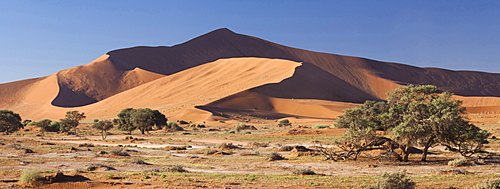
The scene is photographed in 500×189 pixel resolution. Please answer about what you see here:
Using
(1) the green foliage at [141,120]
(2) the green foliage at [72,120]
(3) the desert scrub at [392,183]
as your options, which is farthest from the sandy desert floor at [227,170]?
(2) the green foliage at [72,120]

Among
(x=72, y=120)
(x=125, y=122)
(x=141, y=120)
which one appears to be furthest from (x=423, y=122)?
(x=72, y=120)

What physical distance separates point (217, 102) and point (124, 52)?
82504mm

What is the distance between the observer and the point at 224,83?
9938 cm

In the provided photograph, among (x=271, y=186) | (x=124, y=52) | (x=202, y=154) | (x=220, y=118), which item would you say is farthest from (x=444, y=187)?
(x=124, y=52)

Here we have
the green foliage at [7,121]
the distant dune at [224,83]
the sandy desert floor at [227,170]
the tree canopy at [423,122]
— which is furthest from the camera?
the distant dune at [224,83]

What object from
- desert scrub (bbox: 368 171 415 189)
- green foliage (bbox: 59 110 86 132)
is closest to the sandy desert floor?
desert scrub (bbox: 368 171 415 189)

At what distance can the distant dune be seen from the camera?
85.1 meters

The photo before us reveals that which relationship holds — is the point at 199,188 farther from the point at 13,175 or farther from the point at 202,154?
the point at 202,154

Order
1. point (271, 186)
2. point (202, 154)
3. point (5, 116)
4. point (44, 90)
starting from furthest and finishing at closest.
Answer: point (44, 90), point (5, 116), point (202, 154), point (271, 186)

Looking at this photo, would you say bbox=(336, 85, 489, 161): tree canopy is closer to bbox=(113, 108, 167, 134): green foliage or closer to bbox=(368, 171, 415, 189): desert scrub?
bbox=(368, 171, 415, 189): desert scrub

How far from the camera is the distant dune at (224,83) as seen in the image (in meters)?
85.1

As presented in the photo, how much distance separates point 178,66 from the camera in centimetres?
14550

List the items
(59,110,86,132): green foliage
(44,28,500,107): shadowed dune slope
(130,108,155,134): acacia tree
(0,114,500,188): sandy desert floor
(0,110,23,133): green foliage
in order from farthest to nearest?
A: (44,28,500,107): shadowed dune slope
(59,110,86,132): green foliage
(0,110,23,133): green foliage
(130,108,155,134): acacia tree
(0,114,500,188): sandy desert floor

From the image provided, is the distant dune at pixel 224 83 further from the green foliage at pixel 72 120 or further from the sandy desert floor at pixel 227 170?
the sandy desert floor at pixel 227 170
